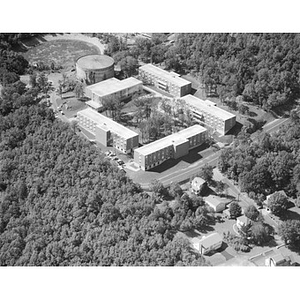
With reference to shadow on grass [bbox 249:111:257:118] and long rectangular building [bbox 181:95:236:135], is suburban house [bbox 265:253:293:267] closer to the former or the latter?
long rectangular building [bbox 181:95:236:135]

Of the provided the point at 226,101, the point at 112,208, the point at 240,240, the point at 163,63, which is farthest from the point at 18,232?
the point at 163,63

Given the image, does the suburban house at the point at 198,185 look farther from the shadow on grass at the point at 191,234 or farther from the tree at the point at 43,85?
the tree at the point at 43,85

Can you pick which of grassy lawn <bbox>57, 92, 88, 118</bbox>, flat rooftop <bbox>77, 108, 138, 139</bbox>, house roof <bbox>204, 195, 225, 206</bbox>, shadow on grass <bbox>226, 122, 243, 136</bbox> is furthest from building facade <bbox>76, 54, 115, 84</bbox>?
house roof <bbox>204, 195, 225, 206</bbox>

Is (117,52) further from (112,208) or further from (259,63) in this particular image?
(112,208)

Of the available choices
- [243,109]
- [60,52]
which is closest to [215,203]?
[243,109]

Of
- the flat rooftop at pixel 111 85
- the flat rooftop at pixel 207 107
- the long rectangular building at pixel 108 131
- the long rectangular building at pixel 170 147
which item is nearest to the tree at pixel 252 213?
the long rectangular building at pixel 170 147
